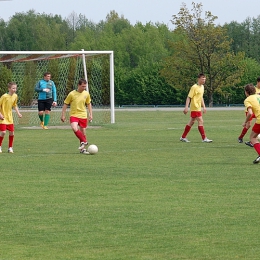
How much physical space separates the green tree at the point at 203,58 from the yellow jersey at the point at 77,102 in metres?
51.6

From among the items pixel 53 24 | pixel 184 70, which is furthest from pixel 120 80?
pixel 53 24

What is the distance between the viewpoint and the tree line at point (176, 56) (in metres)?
70.7

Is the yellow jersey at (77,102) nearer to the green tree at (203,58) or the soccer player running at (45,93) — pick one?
the soccer player running at (45,93)

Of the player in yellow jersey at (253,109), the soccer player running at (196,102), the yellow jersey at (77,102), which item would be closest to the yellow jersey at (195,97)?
the soccer player running at (196,102)

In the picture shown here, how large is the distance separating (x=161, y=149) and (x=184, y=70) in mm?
53691

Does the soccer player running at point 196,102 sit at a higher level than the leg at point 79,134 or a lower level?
higher

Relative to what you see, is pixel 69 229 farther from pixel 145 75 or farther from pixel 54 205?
pixel 145 75

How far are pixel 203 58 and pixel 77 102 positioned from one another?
173 ft

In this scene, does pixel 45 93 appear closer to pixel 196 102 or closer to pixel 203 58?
pixel 196 102

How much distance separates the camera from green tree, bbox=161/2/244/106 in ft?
230

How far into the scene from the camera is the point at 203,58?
70625 mm

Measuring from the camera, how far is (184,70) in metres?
72.1

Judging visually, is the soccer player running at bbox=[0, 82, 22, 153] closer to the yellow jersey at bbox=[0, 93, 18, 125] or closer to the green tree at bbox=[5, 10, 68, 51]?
the yellow jersey at bbox=[0, 93, 18, 125]

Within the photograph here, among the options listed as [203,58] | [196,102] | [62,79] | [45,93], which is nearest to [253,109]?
[196,102]
